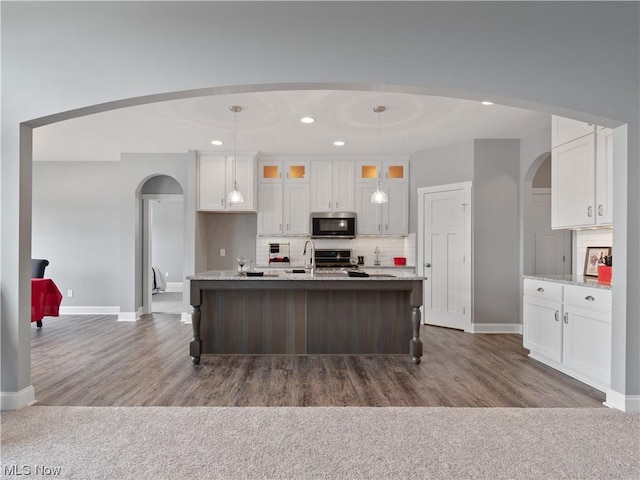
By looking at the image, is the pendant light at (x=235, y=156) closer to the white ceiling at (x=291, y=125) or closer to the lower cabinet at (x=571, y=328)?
the white ceiling at (x=291, y=125)

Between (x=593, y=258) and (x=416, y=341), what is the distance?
212 cm

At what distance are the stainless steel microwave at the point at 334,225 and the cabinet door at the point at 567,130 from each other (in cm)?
314

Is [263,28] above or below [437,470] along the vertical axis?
above

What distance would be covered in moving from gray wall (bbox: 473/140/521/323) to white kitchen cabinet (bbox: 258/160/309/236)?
2658 mm

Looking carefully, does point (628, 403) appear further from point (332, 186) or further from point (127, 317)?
point (127, 317)

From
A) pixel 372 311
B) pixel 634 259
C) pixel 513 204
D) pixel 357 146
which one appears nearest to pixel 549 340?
pixel 634 259

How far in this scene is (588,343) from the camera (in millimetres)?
3336

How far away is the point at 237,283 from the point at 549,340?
3.13 m

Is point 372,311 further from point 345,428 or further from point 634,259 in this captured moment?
point 634,259

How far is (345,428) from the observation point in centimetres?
254

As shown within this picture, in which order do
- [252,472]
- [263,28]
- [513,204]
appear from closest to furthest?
[252,472], [263,28], [513,204]

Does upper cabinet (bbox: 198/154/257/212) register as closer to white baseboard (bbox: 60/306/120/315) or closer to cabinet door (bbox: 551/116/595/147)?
white baseboard (bbox: 60/306/120/315)

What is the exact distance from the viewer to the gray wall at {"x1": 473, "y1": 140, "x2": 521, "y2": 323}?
17.9 feet

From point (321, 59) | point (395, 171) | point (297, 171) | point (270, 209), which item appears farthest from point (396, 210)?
point (321, 59)
